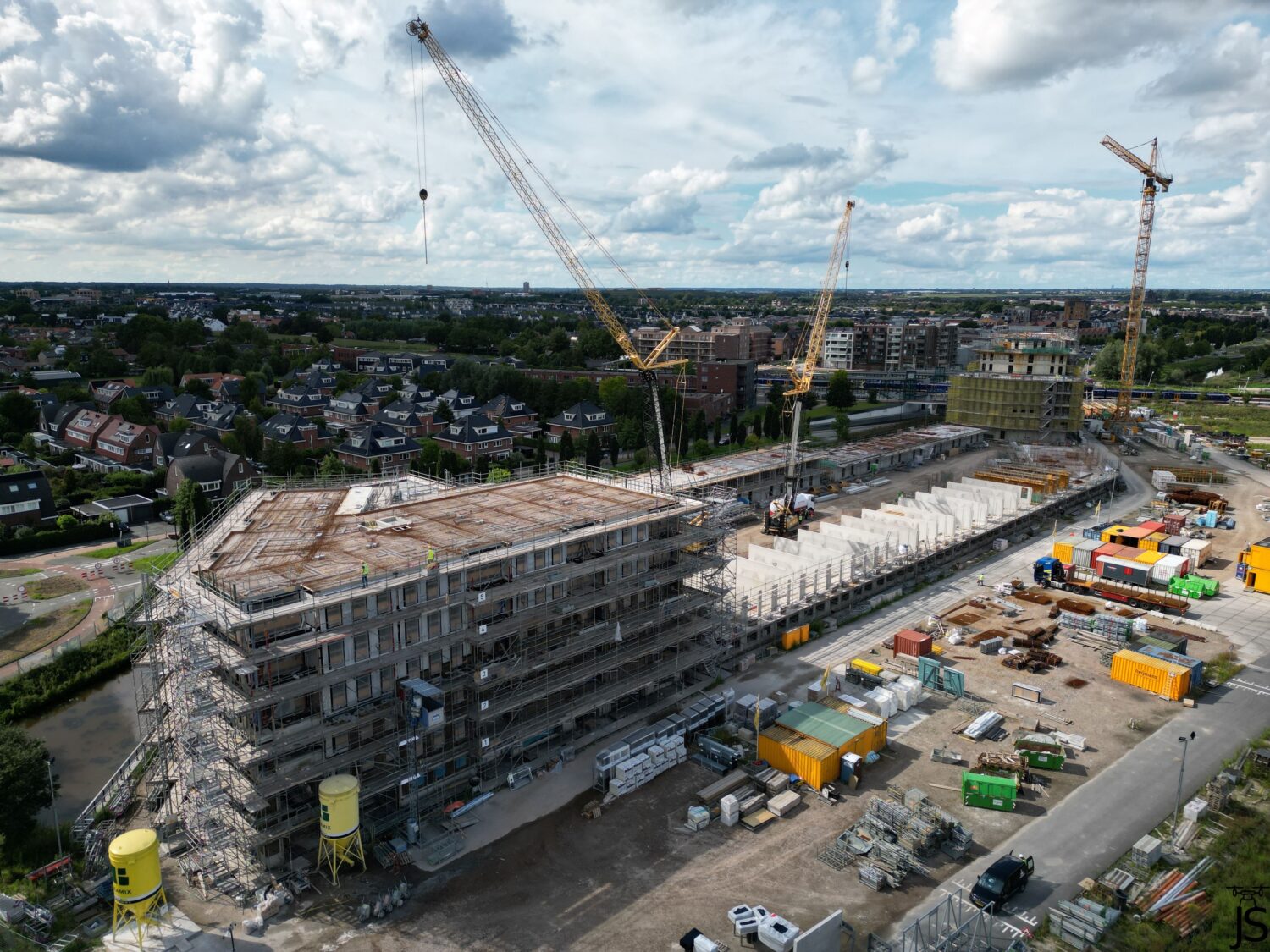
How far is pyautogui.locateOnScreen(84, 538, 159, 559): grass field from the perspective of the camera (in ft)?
196

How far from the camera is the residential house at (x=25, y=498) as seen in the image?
63281 mm

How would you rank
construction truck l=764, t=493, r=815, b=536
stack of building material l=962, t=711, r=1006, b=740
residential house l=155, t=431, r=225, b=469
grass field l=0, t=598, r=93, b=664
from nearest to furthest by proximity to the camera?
stack of building material l=962, t=711, r=1006, b=740, grass field l=0, t=598, r=93, b=664, construction truck l=764, t=493, r=815, b=536, residential house l=155, t=431, r=225, b=469

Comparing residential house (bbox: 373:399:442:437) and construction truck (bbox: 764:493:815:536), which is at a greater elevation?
residential house (bbox: 373:399:442:437)

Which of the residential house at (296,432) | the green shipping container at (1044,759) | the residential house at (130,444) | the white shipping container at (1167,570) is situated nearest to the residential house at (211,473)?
the residential house at (130,444)

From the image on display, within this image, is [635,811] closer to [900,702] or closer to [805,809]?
[805,809]

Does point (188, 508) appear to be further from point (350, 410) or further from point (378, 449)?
point (350, 410)

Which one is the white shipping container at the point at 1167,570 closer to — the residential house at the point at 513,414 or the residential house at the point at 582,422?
the residential house at the point at 582,422

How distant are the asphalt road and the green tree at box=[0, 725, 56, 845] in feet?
97.3

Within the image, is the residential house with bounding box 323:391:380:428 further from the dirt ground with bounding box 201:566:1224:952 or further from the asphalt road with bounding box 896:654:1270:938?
the asphalt road with bounding box 896:654:1270:938

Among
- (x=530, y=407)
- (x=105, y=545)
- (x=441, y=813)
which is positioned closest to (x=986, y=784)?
(x=441, y=813)

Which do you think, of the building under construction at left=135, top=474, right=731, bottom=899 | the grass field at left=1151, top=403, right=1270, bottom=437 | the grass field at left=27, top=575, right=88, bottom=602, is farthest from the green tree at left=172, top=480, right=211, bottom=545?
the grass field at left=1151, top=403, right=1270, bottom=437

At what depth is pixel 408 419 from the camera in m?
94.6

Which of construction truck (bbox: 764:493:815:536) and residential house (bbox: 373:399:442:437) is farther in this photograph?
residential house (bbox: 373:399:442:437)

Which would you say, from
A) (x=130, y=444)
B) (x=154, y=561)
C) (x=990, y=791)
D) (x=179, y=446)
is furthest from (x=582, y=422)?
(x=990, y=791)
